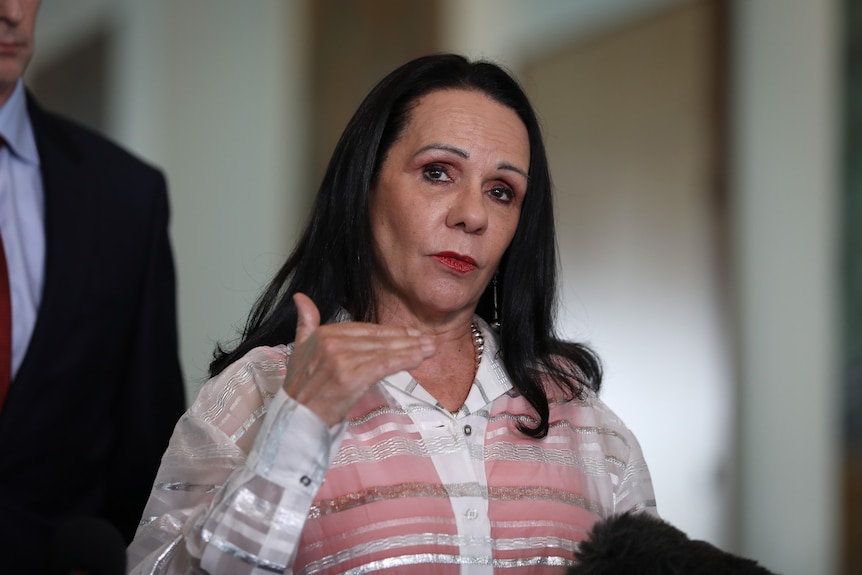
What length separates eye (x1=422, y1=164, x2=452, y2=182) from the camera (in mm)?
1890

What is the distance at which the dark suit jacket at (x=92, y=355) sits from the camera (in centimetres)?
220

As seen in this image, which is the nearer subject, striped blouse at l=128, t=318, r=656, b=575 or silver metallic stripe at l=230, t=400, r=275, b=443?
striped blouse at l=128, t=318, r=656, b=575

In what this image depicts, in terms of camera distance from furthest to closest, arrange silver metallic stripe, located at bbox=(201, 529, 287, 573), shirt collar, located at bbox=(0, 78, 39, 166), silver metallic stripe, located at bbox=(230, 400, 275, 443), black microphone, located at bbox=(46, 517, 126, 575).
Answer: shirt collar, located at bbox=(0, 78, 39, 166), silver metallic stripe, located at bbox=(230, 400, 275, 443), silver metallic stripe, located at bbox=(201, 529, 287, 573), black microphone, located at bbox=(46, 517, 126, 575)

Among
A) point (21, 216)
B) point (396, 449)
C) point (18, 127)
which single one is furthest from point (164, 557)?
point (18, 127)

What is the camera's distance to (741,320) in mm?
3885

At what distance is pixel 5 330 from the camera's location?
2.22 m

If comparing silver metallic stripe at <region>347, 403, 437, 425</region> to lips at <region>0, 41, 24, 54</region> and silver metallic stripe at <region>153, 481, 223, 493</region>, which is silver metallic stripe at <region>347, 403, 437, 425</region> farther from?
lips at <region>0, 41, 24, 54</region>

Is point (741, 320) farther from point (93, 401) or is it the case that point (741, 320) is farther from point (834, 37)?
point (93, 401)

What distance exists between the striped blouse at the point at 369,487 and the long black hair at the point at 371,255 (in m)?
0.09

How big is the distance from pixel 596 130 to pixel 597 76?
0.21 meters

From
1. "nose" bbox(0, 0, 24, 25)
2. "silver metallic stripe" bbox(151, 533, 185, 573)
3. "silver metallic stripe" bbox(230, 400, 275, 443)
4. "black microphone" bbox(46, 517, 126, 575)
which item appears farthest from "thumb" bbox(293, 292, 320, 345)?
"nose" bbox(0, 0, 24, 25)

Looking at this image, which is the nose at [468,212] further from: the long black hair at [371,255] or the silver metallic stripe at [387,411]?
the silver metallic stripe at [387,411]

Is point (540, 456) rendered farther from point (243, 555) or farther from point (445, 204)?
point (243, 555)

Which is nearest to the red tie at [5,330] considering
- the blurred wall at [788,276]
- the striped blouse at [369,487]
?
the striped blouse at [369,487]
